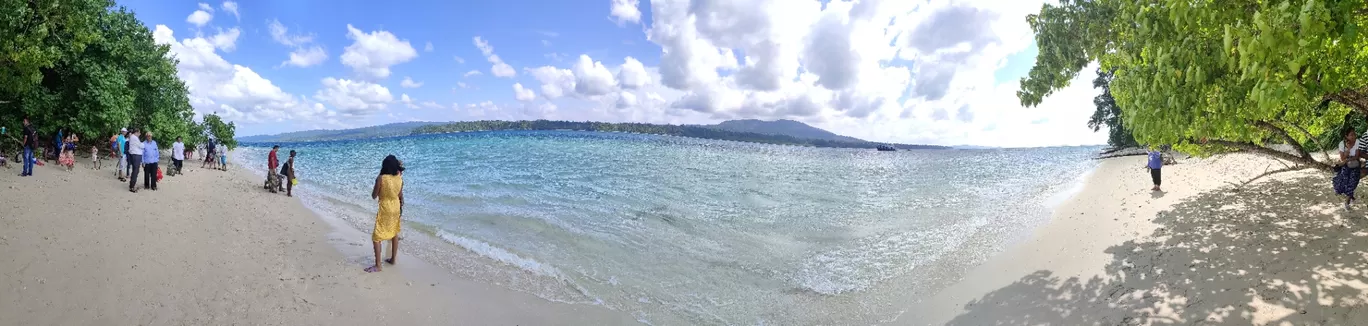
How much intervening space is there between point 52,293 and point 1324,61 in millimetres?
14270

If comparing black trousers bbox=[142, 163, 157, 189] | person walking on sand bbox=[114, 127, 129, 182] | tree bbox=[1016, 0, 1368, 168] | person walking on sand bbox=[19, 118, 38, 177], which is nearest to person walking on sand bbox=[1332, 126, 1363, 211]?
tree bbox=[1016, 0, 1368, 168]

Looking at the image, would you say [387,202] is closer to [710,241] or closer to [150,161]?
[710,241]

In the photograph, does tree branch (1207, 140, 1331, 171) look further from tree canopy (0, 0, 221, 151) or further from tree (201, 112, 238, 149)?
tree (201, 112, 238, 149)

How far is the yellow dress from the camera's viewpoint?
29.2ft

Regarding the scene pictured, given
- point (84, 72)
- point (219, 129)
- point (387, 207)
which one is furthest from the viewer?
→ point (219, 129)

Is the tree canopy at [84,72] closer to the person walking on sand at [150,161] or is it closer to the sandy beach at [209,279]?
the person walking on sand at [150,161]

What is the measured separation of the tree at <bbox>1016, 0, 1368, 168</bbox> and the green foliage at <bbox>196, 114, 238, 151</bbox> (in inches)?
1564

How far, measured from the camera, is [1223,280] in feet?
23.7

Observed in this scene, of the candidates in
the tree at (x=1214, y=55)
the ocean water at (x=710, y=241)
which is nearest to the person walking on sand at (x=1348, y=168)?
the tree at (x=1214, y=55)

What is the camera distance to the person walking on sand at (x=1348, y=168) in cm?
946

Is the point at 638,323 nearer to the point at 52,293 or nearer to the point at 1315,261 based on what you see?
the point at 52,293

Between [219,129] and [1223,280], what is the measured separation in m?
42.6

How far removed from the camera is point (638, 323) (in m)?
A: 7.97

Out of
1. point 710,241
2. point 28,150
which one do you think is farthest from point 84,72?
point 710,241
